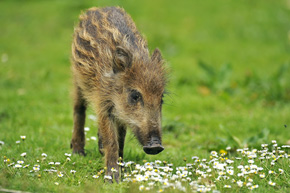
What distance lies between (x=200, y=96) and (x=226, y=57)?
310cm

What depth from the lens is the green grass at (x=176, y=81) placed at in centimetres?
628

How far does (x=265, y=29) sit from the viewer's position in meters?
14.5

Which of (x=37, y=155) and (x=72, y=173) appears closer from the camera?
(x=72, y=173)

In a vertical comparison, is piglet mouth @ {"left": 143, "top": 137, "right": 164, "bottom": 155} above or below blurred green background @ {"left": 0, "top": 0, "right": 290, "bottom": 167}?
below

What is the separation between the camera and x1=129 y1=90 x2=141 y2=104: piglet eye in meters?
5.34

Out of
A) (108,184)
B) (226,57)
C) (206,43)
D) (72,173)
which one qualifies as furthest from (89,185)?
(206,43)

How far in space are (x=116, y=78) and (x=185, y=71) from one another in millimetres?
5783

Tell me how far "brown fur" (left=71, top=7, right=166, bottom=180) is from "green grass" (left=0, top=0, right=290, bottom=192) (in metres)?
0.50

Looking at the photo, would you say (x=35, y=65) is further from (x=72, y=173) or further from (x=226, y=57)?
(x=72, y=173)

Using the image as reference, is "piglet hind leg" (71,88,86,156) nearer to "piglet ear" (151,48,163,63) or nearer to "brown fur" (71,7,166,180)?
"brown fur" (71,7,166,180)

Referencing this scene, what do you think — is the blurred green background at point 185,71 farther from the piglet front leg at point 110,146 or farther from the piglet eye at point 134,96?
the piglet eye at point 134,96

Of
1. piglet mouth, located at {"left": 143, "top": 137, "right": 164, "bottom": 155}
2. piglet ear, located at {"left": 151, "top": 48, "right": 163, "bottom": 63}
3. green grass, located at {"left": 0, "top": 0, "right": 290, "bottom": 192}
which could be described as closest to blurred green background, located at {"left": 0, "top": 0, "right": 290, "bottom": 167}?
green grass, located at {"left": 0, "top": 0, "right": 290, "bottom": 192}

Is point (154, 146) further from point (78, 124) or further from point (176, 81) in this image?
point (176, 81)

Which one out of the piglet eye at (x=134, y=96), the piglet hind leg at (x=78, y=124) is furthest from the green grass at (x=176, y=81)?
the piglet eye at (x=134, y=96)
